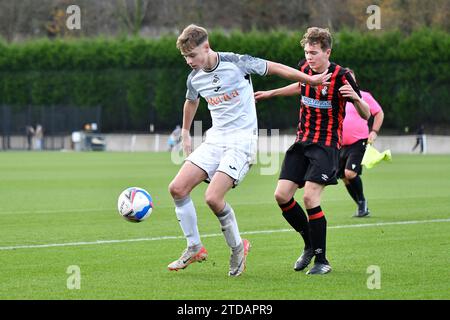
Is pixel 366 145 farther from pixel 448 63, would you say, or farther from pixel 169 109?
pixel 169 109

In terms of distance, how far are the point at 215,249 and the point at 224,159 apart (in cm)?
232

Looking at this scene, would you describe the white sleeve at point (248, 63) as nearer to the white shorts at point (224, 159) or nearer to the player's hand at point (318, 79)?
the player's hand at point (318, 79)

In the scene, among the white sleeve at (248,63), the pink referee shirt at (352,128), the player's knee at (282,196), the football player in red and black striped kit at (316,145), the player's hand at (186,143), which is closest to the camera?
the white sleeve at (248,63)

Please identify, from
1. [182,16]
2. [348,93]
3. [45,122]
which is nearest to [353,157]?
[348,93]

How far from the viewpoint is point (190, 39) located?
29.9ft

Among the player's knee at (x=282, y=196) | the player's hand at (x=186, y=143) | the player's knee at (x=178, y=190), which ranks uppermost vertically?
the player's hand at (x=186, y=143)

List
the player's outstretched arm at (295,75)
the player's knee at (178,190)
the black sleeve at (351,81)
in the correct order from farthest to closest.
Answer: the black sleeve at (351,81) < the player's knee at (178,190) < the player's outstretched arm at (295,75)

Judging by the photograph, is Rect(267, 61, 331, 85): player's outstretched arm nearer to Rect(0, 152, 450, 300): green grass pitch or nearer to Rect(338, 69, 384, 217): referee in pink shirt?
Rect(0, 152, 450, 300): green grass pitch

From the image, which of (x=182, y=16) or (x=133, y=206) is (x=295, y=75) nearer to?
(x=133, y=206)

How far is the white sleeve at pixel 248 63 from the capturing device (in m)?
9.24

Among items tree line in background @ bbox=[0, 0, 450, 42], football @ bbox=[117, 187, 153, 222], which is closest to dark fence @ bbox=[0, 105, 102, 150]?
tree line in background @ bbox=[0, 0, 450, 42]

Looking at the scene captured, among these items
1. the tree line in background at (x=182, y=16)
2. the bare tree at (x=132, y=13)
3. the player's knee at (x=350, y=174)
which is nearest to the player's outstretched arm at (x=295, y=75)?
the player's knee at (x=350, y=174)

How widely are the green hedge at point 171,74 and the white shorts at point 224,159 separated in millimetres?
42927

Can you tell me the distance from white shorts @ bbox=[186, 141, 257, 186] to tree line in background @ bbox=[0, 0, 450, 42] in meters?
51.2
